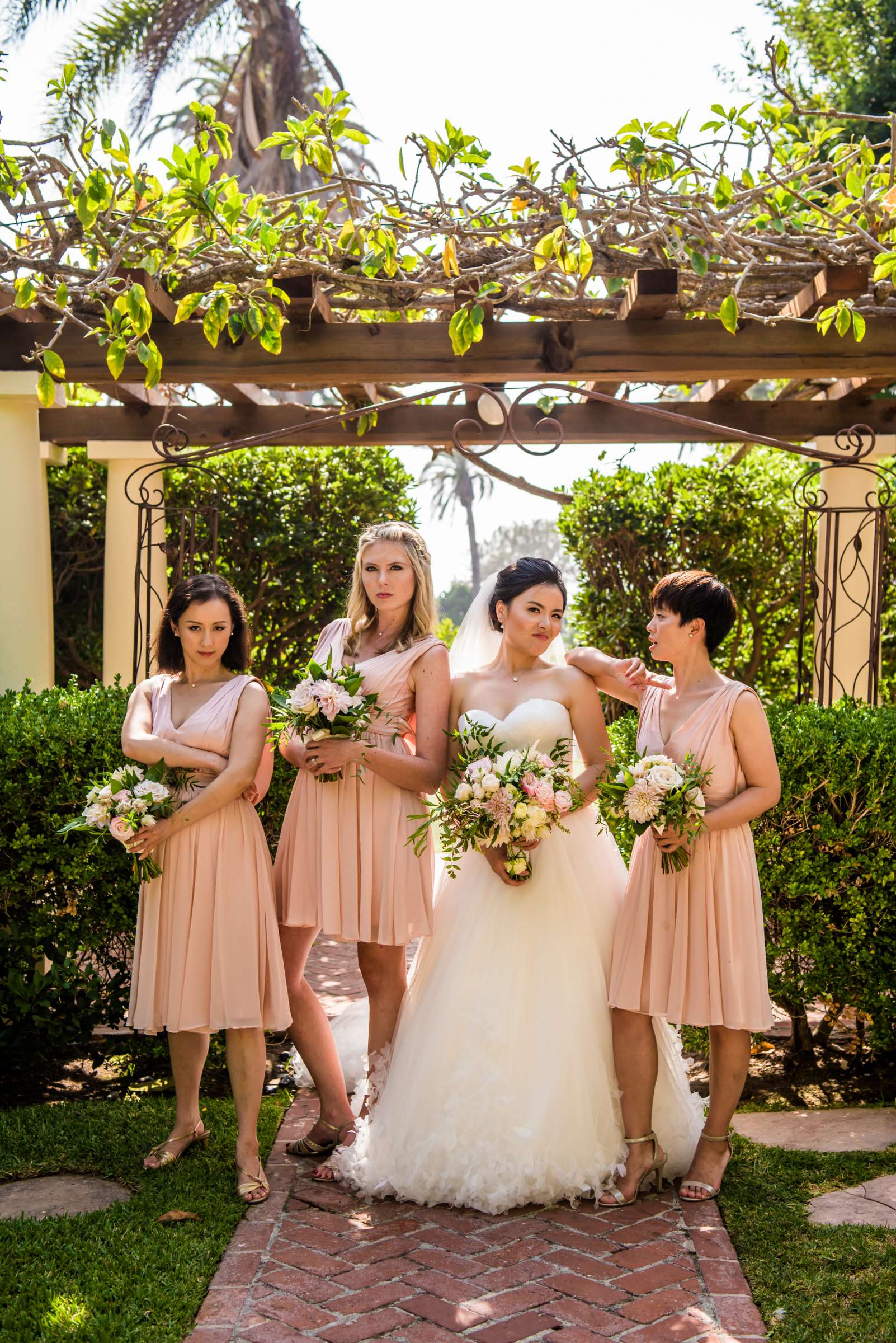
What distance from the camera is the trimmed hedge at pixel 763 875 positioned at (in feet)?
16.5

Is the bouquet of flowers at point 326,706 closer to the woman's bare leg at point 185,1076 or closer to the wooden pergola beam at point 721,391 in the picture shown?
the woman's bare leg at point 185,1076

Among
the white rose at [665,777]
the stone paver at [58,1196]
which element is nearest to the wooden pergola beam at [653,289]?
the white rose at [665,777]

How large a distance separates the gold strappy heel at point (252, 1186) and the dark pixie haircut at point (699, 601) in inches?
96.8

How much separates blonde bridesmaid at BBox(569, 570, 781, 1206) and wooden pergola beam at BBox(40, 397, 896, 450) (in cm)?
338

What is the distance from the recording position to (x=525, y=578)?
14.4ft

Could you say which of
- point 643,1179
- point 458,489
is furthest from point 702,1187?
point 458,489

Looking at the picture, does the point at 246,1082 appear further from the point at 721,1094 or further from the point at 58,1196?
the point at 721,1094

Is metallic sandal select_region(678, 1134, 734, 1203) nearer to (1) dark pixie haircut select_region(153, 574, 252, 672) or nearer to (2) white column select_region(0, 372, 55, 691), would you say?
(1) dark pixie haircut select_region(153, 574, 252, 672)

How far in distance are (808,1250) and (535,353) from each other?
13.4ft

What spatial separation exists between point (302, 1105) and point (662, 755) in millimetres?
2421

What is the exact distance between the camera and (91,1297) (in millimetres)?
3355

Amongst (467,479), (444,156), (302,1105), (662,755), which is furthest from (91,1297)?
(467,479)

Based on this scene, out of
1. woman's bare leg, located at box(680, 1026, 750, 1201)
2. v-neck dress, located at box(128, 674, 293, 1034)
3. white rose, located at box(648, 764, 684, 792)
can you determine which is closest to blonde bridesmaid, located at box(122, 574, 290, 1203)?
v-neck dress, located at box(128, 674, 293, 1034)

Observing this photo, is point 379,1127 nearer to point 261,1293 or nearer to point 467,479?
point 261,1293
